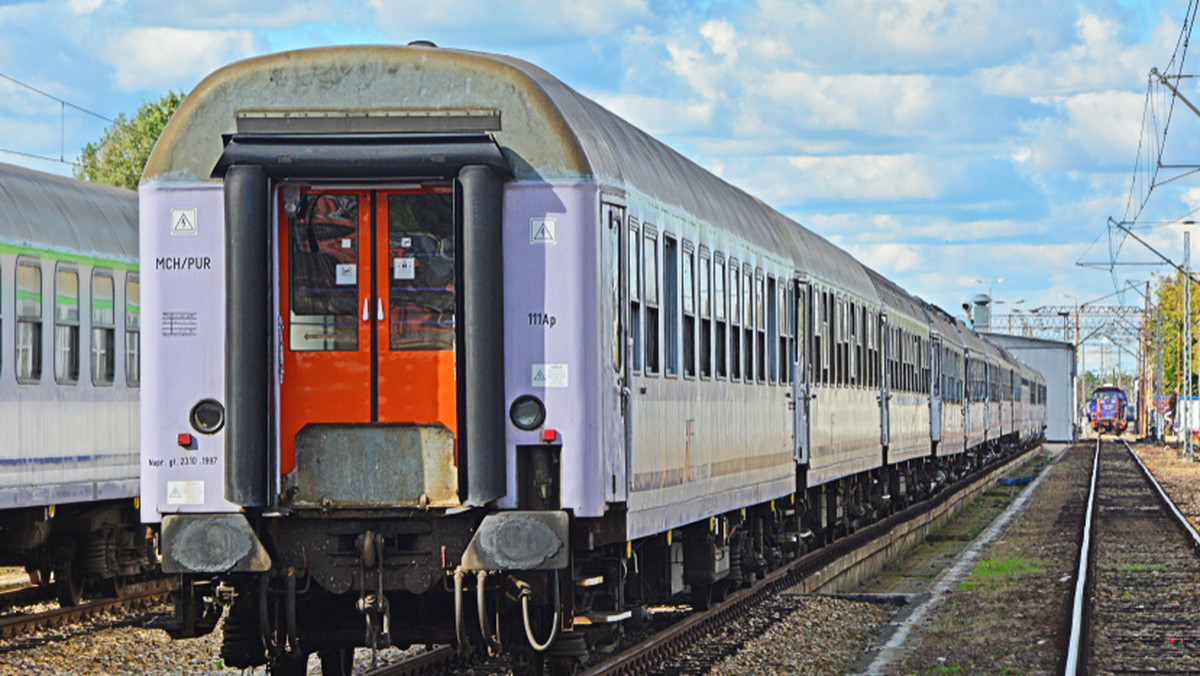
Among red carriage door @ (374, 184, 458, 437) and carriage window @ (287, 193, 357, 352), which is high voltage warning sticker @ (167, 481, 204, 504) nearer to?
carriage window @ (287, 193, 357, 352)

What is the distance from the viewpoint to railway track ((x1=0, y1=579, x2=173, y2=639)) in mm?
14622

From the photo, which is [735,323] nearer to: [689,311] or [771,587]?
[689,311]

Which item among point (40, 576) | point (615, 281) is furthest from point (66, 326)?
point (615, 281)

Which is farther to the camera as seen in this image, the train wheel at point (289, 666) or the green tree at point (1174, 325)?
the green tree at point (1174, 325)

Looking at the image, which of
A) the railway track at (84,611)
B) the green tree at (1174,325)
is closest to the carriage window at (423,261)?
the railway track at (84,611)

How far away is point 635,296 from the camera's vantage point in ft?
34.1

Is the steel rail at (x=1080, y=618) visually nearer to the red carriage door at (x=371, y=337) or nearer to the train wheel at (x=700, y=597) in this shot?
the train wheel at (x=700, y=597)

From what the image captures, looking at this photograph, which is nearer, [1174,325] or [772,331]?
[772,331]

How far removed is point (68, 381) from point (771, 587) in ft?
22.3

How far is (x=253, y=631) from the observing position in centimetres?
954

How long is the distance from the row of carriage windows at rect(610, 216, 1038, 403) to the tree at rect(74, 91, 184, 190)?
50126mm

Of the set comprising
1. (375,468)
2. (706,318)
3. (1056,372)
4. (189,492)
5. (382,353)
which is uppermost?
(1056,372)

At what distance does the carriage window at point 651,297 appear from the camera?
35.2 feet

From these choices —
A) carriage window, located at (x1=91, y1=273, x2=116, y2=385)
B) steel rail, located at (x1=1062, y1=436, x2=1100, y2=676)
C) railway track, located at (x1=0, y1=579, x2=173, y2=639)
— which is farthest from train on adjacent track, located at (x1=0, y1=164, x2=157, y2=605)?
steel rail, located at (x1=1062, y1=436, x2=1100, y2=676)
